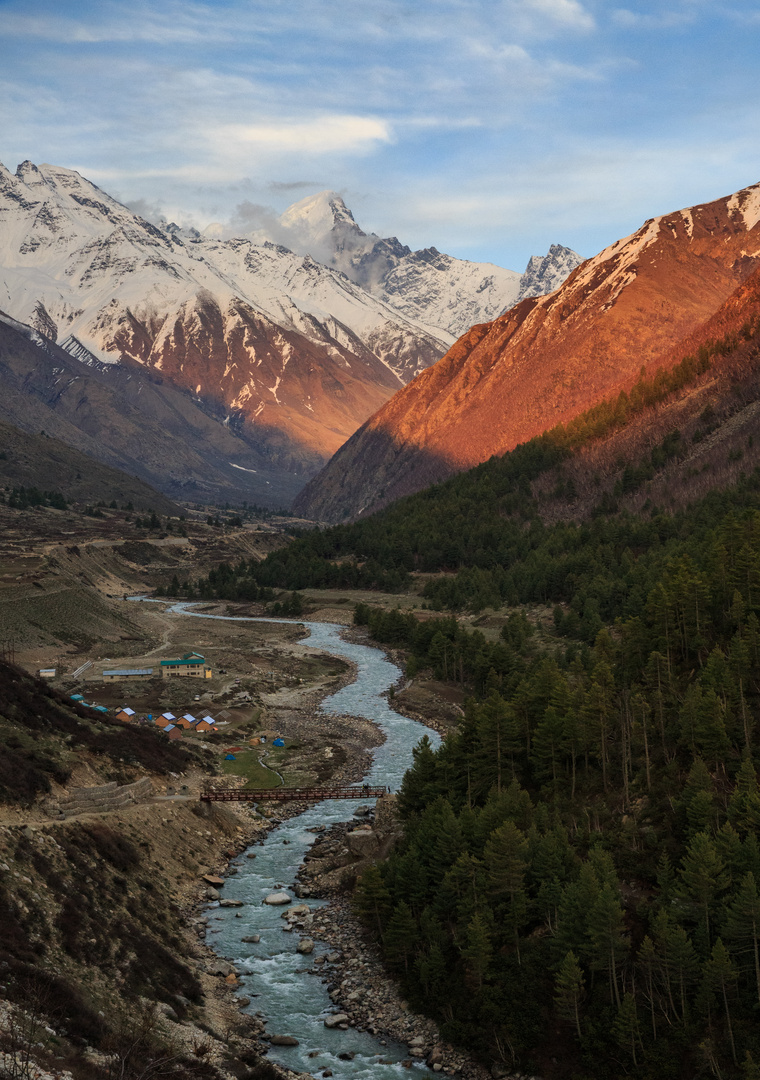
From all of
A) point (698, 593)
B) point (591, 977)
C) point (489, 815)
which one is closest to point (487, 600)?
point (698, 593)

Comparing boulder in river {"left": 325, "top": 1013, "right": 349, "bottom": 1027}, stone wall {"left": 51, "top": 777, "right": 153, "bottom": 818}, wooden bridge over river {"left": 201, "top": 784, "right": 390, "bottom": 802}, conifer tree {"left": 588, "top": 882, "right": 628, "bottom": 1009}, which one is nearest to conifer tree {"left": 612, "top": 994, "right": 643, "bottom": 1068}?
conifer tree {"left": 588, "top": 882, "right": 628, "bottom": 1009}

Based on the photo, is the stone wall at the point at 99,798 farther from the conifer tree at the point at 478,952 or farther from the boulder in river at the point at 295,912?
the conifer tree at the point at 478,952

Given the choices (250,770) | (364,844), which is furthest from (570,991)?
(250,770)

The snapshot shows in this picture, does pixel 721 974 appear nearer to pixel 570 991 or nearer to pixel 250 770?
pixel 570 991

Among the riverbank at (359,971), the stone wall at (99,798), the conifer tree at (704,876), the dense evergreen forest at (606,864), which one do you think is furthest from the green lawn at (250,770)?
the conifer tree at (704,876)

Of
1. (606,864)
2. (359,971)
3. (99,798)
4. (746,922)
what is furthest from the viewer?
(99,798)

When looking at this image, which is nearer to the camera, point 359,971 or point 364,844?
point 359,971
